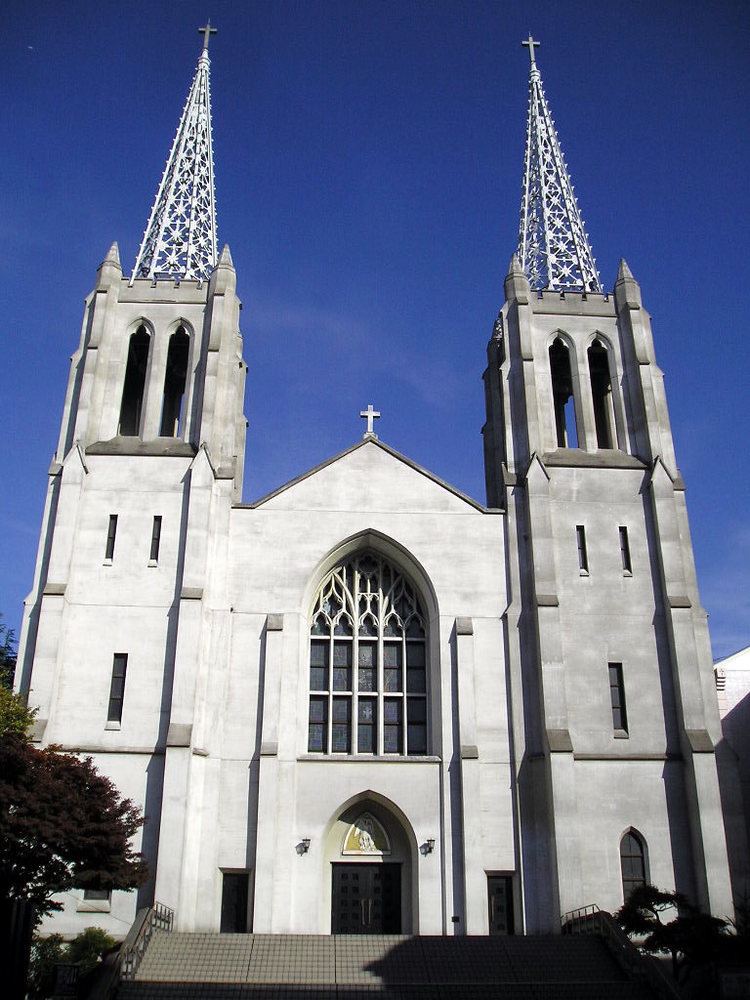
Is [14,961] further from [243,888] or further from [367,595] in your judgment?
[367,595]

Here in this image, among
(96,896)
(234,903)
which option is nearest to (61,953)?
(96,896)

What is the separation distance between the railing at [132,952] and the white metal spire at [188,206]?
65.5 ft

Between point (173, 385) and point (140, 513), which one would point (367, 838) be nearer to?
point (140, 513)

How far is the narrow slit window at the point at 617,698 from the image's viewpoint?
26.0 metres

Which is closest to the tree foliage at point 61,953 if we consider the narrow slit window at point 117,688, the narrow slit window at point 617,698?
the narrow slit window at point 117,688

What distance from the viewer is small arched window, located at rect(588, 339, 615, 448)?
32156 millimetres

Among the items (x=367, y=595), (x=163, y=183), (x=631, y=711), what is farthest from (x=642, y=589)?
(x=163, y=183)

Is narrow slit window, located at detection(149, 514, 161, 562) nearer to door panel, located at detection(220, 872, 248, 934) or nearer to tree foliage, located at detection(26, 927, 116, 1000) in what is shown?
door panel, located at detection(220, 872, 248, 934)

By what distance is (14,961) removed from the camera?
17609mm

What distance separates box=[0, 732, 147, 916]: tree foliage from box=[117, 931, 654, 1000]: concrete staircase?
210cm

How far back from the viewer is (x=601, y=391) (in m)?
34.0

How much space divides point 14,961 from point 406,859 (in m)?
10.7

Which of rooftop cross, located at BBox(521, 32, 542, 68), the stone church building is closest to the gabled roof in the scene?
the stone church building

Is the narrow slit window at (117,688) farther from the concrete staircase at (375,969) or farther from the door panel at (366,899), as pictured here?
the door panel at (366,899)
